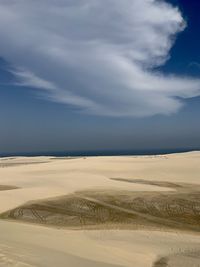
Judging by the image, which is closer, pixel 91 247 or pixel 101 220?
pixel 91 247

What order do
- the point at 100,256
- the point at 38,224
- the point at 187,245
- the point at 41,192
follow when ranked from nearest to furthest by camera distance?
the point at 100,256 → the point at 187,245 → the point at 38,224 → the point at 41,192

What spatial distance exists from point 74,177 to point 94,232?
12.7 meters

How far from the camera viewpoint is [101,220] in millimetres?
17500

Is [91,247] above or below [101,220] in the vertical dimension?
below

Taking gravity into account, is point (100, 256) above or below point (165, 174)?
below

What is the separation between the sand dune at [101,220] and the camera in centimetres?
1159

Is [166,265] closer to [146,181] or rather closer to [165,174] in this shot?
[146,181]

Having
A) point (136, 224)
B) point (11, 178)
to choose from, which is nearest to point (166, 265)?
point (136, 224)

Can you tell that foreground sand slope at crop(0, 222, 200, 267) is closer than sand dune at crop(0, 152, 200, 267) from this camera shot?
Yes

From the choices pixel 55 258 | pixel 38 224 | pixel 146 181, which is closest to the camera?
pixel 55 258

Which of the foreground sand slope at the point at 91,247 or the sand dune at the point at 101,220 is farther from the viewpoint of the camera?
the sand dune at the point at 101,220

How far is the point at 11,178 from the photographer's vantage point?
28797mm

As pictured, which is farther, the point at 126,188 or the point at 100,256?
the point at 126,188

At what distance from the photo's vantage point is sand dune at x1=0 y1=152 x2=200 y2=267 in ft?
38.0
